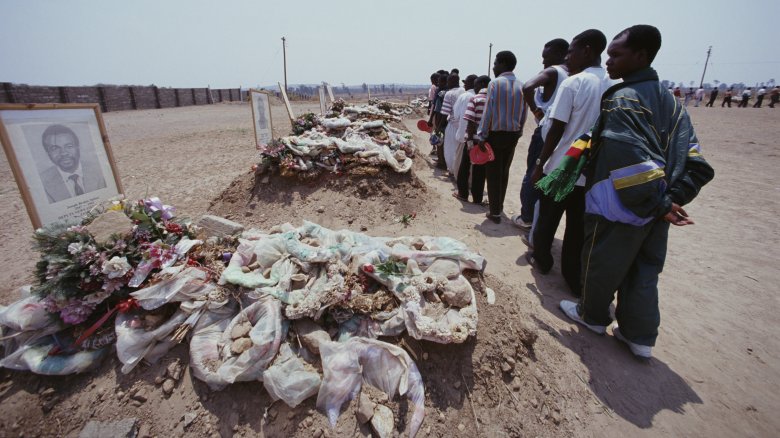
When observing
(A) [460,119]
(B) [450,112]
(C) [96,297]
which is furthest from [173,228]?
(B) [450,112]

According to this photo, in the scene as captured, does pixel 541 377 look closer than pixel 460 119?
Yes

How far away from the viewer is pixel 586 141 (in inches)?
90.7

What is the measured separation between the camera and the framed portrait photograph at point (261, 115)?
6.01 metres

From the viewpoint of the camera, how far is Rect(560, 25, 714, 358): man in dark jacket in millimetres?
1888

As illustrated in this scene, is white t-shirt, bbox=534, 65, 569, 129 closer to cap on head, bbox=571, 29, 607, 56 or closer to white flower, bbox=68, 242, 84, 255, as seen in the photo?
cap on head, bbox=571, 29, 607, 56

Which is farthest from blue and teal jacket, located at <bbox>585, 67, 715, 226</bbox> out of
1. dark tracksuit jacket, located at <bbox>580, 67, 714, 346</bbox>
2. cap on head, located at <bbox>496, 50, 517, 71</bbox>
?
cap on head, located at <bbox>496, 50, 517, 71</bbox>

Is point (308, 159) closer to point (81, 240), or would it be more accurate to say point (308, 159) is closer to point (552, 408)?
point (81, 240)

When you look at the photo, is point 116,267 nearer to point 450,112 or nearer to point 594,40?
point 594,40

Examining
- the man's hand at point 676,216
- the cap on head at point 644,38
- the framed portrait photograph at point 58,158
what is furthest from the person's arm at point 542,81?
the framed portrait photograph at point 58,158

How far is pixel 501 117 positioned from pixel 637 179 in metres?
2.27

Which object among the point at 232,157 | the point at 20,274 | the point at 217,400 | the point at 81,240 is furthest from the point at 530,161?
the point at 232,157

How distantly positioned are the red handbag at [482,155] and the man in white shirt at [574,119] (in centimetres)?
109

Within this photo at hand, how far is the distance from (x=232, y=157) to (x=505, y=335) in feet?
25.0

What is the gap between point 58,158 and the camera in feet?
8.10
